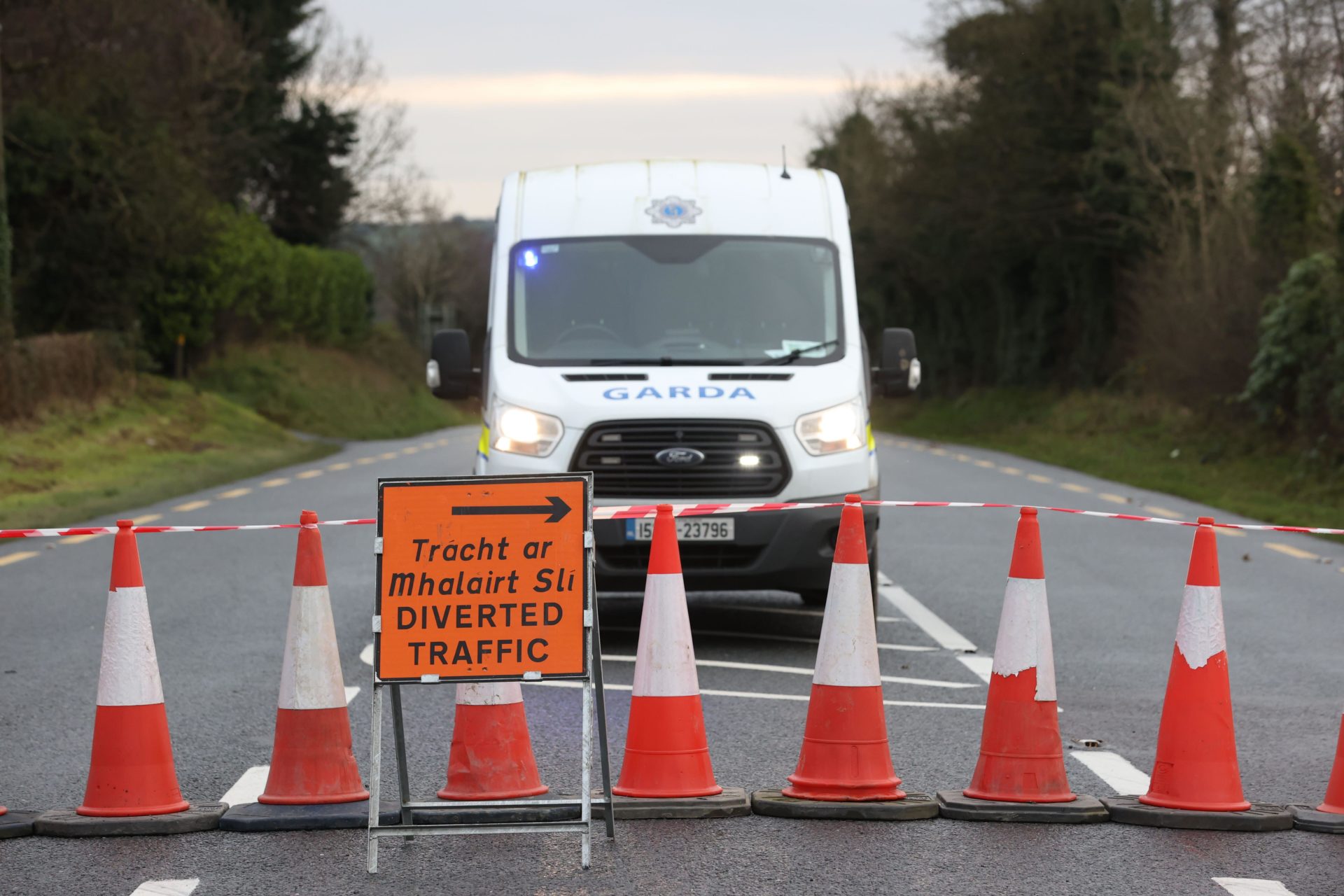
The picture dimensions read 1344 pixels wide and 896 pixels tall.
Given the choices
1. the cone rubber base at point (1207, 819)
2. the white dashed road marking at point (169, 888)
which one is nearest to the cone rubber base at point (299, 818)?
the white dashed road marking at point (169, 888)

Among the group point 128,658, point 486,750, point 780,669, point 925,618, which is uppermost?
point 128,658

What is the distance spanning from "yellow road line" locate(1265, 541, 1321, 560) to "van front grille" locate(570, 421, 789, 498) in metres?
6.47

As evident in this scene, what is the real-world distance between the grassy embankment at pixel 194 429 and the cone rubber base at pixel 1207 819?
13.9 meters

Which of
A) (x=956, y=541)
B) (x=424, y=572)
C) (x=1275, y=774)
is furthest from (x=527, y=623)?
(x=956, y=541)

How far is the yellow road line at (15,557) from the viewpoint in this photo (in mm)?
14834

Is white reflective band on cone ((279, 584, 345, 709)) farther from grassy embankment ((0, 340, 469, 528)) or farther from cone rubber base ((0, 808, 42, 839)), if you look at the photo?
grassy embankment ((0, 340, 469, 528))

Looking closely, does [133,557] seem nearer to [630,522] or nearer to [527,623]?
[527,623]

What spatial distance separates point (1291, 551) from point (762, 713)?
8.75 metres

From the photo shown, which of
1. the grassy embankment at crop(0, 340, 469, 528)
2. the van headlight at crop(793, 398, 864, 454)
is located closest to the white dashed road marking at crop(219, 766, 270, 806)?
the van headlight at crop(793, 398, 864, 454)

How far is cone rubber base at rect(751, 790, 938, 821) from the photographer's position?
6.41 metres

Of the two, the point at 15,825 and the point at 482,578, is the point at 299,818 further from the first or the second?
the point at 482,578

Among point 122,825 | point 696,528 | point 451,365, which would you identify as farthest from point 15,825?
point 451,365

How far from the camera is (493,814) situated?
20.0 ft

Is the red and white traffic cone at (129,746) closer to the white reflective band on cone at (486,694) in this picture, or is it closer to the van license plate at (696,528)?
the white reflective band on cone at (486,694)
